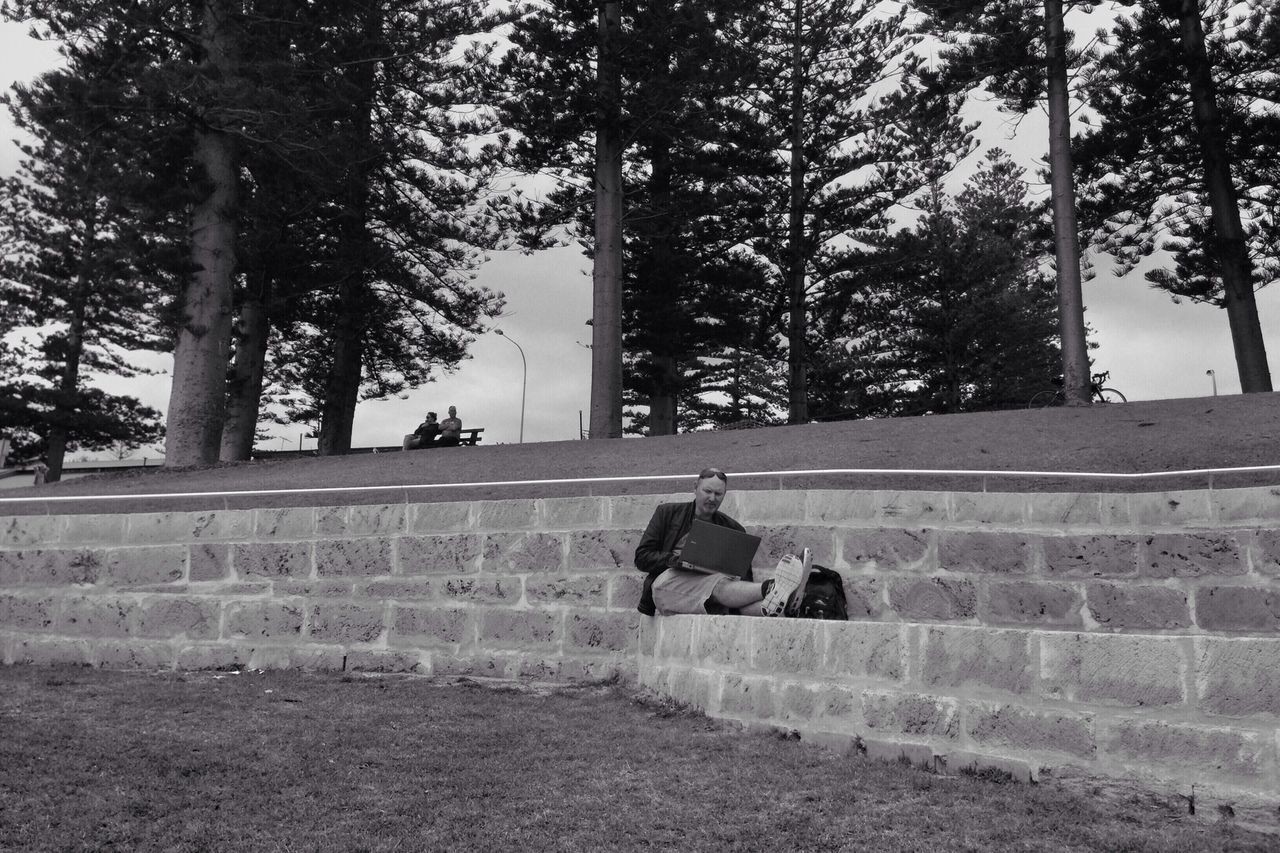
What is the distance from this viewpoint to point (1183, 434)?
37.2ft

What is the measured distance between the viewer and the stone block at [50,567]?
9.59 metres

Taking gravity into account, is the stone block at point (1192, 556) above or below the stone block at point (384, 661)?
above

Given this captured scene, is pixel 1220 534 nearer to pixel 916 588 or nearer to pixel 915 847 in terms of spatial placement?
pixel 916 588

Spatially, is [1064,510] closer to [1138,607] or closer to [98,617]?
[1138,607]

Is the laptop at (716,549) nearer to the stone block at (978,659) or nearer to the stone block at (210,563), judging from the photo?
the stone block at (978,659)

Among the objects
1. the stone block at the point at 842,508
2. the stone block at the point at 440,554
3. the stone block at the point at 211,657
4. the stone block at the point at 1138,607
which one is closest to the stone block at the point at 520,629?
the stone block at the point at 440,554

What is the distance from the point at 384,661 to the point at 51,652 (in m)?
2.89

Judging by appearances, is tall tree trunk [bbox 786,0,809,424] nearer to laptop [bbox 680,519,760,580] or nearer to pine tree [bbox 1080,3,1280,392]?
pine tree [bbox 1080,3,1280,392]

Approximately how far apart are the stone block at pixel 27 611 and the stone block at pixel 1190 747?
8.29 metres

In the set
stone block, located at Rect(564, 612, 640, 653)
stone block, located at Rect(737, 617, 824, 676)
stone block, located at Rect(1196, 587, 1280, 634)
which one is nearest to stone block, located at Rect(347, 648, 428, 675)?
stone block, located at Rect(564, 612, 640, 653)

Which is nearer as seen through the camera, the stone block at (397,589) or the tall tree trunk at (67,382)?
the stone block at (397,589)

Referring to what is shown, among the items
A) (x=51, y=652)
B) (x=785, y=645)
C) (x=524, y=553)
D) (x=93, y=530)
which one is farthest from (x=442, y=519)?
(x=785, y=645)

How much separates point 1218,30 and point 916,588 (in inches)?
638

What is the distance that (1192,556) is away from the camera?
8.08 m
